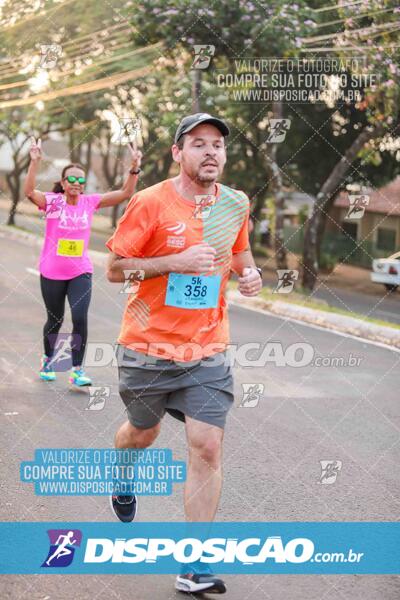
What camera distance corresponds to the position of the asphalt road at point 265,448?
4.29m

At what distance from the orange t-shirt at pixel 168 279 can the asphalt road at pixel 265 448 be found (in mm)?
1057

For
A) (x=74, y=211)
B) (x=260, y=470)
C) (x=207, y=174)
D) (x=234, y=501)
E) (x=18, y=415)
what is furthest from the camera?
(x=74, y=211)

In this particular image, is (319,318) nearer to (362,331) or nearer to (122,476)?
(362,331)

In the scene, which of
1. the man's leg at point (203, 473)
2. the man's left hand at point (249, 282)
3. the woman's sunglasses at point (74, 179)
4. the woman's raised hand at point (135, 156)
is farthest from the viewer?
the woman's sunglasses at point (74, 179)

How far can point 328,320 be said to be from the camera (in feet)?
45.1

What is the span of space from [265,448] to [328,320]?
734 cm

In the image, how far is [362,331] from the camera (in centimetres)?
1273

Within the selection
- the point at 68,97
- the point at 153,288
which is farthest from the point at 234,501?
the point at 68,97

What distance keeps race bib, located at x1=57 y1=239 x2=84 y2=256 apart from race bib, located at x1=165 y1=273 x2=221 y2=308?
370 centimetres

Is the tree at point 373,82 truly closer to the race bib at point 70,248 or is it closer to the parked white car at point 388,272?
the parked white car at point 388,272

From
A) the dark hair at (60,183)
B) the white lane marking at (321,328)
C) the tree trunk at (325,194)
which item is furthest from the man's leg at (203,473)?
the tree trunk at (325,194)

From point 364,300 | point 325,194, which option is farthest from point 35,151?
point 364,300

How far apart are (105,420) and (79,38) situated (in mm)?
25425

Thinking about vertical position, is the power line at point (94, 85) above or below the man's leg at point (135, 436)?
below
